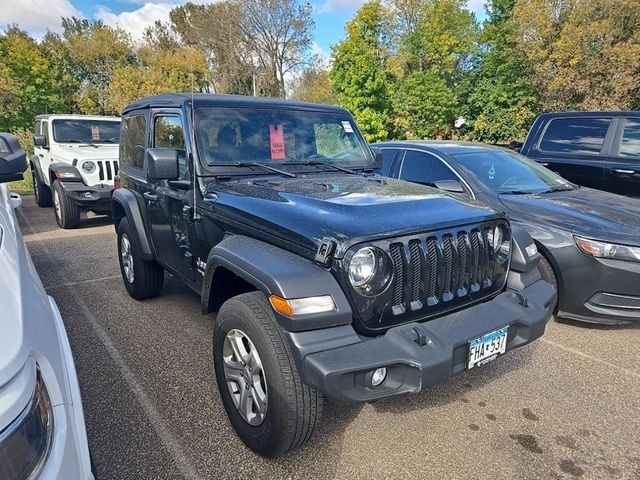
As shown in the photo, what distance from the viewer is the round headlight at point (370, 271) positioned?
Answer: 2.06 meters

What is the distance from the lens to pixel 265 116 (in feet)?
11.2

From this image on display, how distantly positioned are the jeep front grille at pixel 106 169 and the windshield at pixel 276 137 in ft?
18.7

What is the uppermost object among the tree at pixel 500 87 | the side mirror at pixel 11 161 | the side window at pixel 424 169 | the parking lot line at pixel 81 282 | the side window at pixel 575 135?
the tree at pixel 500 87

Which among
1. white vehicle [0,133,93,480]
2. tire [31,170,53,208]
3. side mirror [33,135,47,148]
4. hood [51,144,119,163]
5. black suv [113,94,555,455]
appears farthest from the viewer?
tire [31,170,53,208]

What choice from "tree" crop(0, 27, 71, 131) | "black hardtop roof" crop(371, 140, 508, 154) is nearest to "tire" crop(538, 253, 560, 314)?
"black hardtop roof" crop(371, 140, 508, 154)

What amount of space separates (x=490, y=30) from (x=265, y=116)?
25.9 meters

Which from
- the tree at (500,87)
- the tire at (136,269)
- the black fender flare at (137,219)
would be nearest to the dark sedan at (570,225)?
the black fender flare at (137,219)

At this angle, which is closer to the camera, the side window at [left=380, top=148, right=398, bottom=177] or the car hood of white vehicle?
the car hood of white vehicle

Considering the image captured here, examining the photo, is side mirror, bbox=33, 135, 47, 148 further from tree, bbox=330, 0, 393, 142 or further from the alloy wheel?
tree, bbox=330, 0, 393, 142

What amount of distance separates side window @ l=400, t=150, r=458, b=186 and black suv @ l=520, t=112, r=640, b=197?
2455 millimetres

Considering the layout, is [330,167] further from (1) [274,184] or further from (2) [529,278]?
(2) [529,278]

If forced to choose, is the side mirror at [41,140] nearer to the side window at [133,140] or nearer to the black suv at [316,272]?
the side window at [133,140]

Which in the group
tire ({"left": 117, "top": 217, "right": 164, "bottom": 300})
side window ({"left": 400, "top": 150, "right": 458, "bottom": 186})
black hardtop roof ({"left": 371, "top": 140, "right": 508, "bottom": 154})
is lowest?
tire ({"left": 117, "top": 217, "right": 164, "bottom": 300})

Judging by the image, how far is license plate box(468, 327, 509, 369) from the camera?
2189 mm
